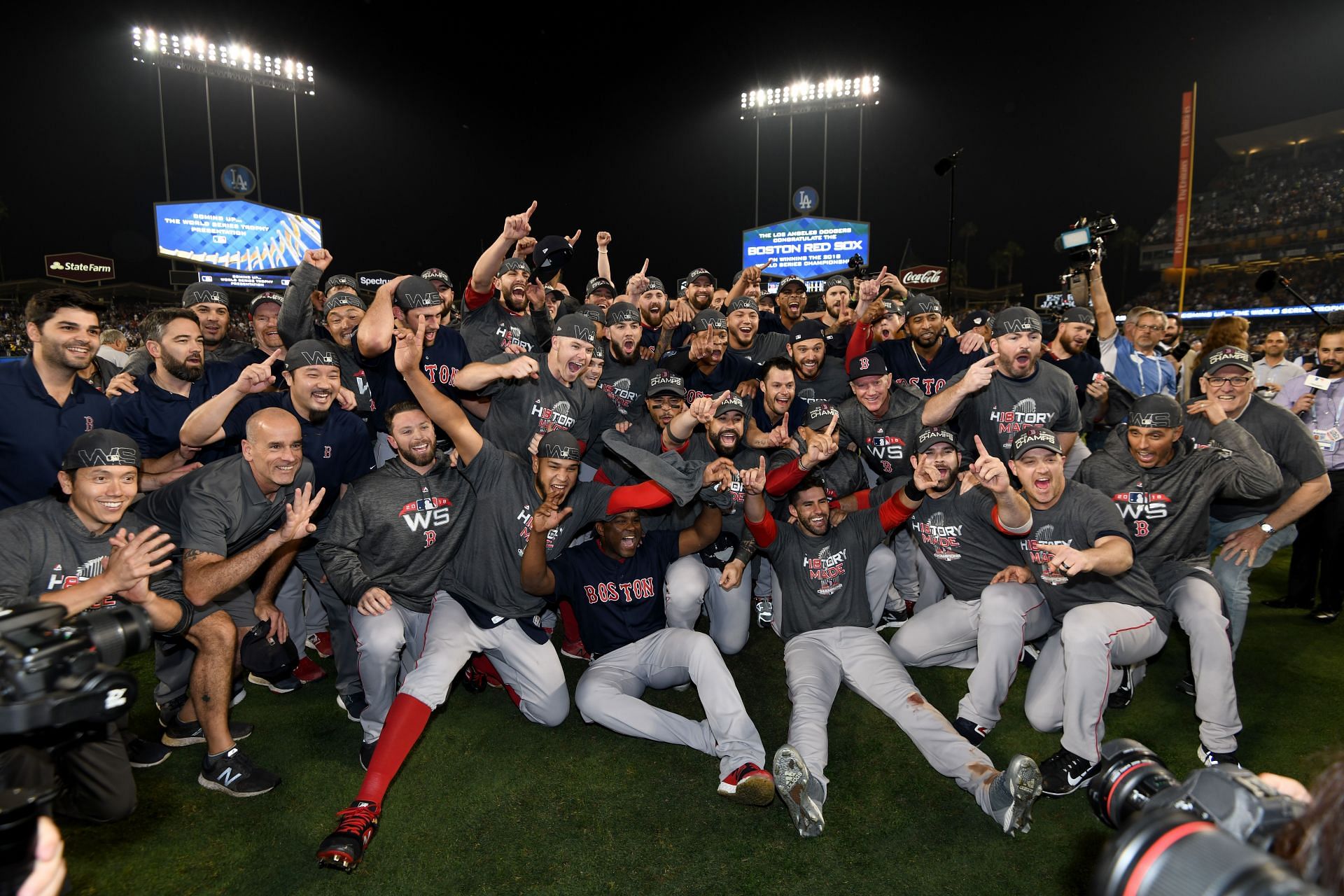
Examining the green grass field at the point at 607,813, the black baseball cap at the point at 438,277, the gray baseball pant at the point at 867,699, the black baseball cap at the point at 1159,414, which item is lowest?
the green grass field at the point at 607,813

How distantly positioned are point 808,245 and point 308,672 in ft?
70.9

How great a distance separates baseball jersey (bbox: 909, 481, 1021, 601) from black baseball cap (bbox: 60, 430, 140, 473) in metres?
4.41

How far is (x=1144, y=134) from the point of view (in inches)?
1363

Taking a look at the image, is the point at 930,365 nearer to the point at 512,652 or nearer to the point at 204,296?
the point at 512,652

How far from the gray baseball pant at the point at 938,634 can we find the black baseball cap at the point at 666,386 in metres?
2.20

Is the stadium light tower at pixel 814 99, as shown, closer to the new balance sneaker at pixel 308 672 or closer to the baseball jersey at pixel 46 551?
the new balance sneaker at pixel 308 672

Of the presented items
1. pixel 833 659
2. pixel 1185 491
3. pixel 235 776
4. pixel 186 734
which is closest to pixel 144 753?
pixel 186 734

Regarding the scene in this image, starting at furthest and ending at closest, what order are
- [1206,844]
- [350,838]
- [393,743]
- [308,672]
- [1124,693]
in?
[308,672]
[1124,693]
[393,743]
[350,838]
[1206,844]

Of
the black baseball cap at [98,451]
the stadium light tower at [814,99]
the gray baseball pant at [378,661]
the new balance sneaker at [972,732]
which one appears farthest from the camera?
the stadium light tower at [814,99]

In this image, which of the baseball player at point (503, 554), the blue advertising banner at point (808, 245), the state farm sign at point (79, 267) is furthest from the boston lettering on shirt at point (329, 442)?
the state farm sign at point (79, 267)

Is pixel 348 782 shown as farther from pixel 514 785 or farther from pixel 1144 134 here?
pixel 1144 134

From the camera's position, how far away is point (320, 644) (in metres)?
5.23

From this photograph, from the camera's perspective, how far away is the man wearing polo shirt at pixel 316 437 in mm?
4223

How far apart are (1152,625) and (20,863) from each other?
4.58 meters
